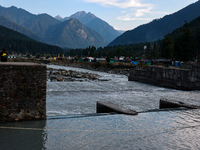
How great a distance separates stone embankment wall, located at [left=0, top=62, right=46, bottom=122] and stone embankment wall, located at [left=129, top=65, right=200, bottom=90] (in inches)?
718

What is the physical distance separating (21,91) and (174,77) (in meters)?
20.2

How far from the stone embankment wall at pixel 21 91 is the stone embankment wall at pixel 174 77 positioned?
718 inches

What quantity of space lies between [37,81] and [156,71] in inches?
880

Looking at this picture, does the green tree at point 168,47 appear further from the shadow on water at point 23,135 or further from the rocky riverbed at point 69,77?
the shadow on water at point 23,135

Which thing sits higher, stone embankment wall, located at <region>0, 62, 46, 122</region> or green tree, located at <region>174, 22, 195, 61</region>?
green tree, located at <region>174, 22, 195, 61</region>

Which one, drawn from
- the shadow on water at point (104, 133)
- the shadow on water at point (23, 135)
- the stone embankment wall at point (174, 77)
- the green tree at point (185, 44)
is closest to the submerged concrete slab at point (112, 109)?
the shadow on water at point (104, 133)

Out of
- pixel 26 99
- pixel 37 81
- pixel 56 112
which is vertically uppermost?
pixel 37 81

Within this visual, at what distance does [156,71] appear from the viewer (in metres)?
28.6

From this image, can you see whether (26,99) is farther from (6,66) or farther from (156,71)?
(156,71)

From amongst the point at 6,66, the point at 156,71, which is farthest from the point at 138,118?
the point at 156,71

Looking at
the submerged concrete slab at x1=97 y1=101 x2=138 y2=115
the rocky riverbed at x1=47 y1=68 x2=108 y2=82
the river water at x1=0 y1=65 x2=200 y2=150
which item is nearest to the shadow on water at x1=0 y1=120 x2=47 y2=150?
the river water at x1=0 y1=65 x2=200 y2=150

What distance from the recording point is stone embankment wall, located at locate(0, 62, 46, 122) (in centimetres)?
805

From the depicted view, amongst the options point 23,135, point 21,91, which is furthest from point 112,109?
point 23,135

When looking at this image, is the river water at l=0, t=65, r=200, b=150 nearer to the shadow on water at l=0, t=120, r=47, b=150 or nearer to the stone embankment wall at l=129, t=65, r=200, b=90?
the shadow on water at l=0, t=120, r=47, b=150
